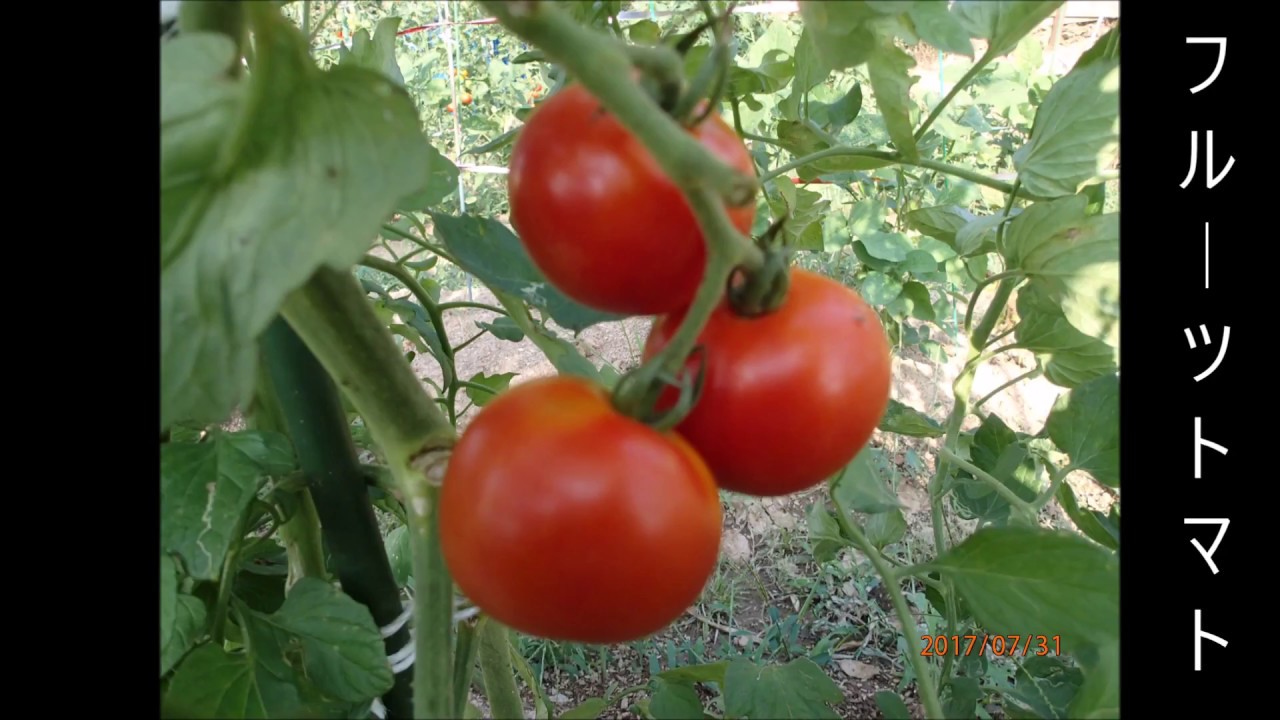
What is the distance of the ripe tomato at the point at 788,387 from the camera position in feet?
1.42

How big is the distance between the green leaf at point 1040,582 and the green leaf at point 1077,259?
19cm

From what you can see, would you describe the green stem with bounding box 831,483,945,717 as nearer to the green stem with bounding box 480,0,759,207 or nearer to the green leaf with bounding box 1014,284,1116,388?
the green leaf with bounding box 1014,284,1116,388

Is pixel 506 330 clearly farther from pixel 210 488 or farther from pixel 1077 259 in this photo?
pixel 1077 259

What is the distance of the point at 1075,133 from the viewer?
0.72 meters

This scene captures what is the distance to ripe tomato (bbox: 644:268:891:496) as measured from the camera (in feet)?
1.42

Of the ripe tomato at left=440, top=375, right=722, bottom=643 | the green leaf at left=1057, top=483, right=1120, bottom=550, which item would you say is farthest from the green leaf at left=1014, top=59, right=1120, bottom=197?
the ripe tomato at left=440, top=375, right=722, bottom=643

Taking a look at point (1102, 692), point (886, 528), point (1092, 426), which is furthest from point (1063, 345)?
point (1102, 692)


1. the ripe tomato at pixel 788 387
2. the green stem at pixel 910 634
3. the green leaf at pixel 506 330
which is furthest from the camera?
the green leaf at pixel 506 330

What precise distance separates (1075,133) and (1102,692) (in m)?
0.44

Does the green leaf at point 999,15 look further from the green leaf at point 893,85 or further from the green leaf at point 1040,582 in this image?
the green leaf at point 1040,582

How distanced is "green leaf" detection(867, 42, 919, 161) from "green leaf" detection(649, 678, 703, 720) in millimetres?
488

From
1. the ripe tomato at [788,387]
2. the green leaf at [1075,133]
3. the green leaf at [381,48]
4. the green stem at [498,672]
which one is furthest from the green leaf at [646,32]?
the green stem at [498,672]
